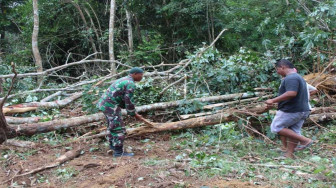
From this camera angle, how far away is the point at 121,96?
515 centimetres

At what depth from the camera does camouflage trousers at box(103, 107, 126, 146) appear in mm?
5191

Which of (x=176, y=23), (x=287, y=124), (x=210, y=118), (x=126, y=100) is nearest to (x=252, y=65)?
(x=210, y=118)

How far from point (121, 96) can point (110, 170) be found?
1249mm

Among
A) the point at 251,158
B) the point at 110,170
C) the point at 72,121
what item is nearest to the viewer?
the point at 110,170

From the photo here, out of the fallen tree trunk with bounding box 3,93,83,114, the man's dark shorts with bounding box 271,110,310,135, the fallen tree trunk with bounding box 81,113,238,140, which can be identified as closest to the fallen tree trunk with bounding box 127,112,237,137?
the fallen tree trunk with bounding box 81,113,238,140

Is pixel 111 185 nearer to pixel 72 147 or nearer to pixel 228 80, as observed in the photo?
pixel 72 147

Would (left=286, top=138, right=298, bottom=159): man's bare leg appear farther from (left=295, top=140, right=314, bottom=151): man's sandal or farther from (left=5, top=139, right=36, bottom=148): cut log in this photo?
(left=5, top=139, right=36, bottom=148): cut log

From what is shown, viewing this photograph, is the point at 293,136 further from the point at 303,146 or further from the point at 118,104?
the point at 118,104

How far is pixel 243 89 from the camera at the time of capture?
759 cm

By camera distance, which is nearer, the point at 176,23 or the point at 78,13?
the point at 176,23

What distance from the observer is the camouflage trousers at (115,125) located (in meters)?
5.19

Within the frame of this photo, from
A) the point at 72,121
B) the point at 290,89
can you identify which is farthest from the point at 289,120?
the point at 72,121

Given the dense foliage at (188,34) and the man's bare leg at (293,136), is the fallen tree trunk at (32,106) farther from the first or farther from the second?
the man's bare leg at (293,136)

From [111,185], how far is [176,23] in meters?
11.0
